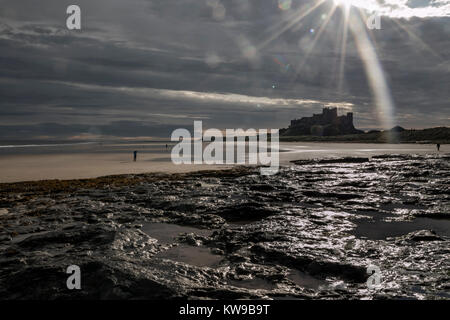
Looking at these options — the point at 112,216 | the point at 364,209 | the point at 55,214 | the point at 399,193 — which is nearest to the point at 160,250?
the point at 112,216

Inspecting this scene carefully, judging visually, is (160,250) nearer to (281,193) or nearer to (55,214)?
(55,214)

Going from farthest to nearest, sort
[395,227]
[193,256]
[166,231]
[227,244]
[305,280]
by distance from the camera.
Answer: [395,227], [166,231], [227,244], [193,256], [305,280]

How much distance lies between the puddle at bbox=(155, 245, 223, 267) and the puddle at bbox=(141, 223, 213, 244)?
840 mm

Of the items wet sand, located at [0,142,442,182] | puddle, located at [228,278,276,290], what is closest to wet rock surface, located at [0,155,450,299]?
puddle, located at [228,278,276,290]

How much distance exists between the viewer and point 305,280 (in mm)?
6262

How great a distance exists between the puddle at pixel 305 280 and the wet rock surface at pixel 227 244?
0.02 meters

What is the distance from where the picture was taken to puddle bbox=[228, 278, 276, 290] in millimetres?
5922

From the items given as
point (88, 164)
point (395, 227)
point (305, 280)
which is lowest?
point (305, 280)

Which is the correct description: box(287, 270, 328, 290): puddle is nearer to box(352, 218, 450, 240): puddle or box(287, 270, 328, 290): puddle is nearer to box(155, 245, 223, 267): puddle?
box(155, 245, 223, 267): puddle

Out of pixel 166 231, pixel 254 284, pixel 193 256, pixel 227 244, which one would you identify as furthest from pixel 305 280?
pixel 166 231

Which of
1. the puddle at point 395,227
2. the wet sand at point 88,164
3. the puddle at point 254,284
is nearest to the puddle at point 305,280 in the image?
the puddle at point 254,284

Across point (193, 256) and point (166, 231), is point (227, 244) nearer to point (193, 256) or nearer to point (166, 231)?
point (193, 256)

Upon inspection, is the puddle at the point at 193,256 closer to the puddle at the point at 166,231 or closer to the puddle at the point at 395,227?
the puddle at the point at 166,231

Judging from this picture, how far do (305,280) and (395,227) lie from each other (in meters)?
5.52
